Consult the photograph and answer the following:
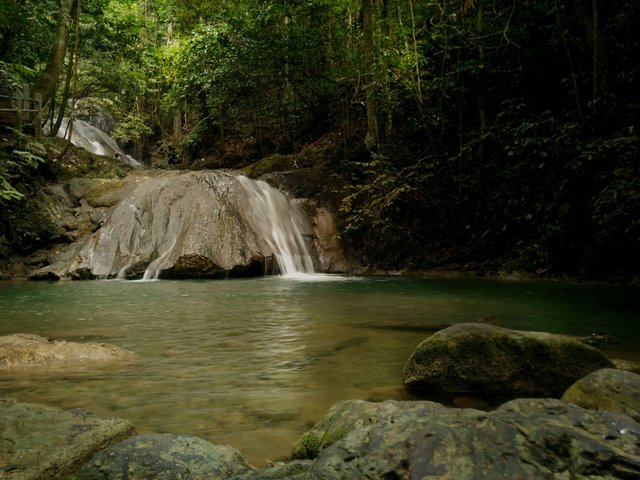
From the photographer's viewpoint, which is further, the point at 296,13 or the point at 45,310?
the point at 296,13

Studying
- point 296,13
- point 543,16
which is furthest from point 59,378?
point 296,13

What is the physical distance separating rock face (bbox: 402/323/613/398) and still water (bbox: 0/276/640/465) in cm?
31

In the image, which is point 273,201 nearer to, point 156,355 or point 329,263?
Result: point 329,263

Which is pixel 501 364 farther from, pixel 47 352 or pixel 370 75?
pixel 370 75

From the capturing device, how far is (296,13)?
52.3 feet

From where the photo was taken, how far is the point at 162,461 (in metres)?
2.01

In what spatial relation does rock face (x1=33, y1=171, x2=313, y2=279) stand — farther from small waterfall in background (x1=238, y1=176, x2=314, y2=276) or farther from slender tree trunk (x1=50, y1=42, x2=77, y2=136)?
slender tree trunk (x1=50, y1=42, x2=77, y2=136)

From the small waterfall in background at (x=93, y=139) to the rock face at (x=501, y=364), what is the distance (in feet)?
66.9

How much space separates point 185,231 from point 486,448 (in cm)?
1146

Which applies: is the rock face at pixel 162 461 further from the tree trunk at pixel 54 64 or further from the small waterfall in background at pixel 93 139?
the small waterfall in background at pixel 93 139

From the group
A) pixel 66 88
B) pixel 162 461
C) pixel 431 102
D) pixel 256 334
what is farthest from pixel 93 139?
pixel 162 461

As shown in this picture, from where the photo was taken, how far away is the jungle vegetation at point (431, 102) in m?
→ 10.0

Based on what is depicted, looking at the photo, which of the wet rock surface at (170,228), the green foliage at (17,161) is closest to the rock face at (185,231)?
the wet rock surface at (170,228)

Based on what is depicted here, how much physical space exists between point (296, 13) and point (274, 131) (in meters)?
5.26
